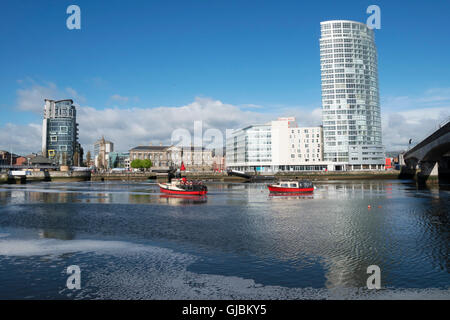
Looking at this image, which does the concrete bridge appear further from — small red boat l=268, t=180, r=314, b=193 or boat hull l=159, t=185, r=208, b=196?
boat hull l=159, t=185, r=208, b=196

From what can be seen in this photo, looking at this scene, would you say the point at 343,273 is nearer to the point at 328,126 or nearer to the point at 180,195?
the point at 180,195

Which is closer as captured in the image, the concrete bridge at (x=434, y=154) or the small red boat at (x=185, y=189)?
the small red boat at (x=185, y=189)

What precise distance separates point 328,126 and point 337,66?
34.9m

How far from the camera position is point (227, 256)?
69.4 ft

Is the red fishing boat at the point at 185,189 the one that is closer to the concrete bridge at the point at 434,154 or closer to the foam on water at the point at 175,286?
the foam on water at the point at 175,286

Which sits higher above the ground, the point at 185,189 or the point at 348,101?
the point at 348,101

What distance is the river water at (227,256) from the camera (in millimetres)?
15383

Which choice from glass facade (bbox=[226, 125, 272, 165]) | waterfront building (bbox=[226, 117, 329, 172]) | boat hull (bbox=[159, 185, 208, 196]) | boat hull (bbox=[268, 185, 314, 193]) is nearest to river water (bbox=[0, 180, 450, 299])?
boat hull (bbox=[159, 185, 208, 196])

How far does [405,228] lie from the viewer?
101 feet

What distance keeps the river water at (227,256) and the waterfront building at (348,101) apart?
6155 inches

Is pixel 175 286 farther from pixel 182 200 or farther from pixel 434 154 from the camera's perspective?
pixel 434 154

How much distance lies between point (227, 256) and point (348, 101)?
184 meters

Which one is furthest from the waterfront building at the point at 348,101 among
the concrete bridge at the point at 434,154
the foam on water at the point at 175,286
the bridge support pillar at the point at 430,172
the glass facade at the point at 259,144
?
the foam on water at the point at 175,286

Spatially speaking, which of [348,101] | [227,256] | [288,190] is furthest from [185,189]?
[348,101]
